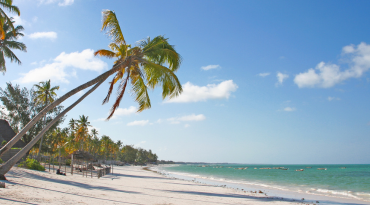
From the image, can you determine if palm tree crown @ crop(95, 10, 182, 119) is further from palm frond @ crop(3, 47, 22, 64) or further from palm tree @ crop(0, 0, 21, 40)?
palm frond @ crop(3, 47, 22, 64)

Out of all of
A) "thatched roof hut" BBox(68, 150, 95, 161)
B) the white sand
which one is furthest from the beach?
"thatched roof hut" BBox(68, 150, 95, 161)

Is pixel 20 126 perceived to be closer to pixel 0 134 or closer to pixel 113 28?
pixel 0 134

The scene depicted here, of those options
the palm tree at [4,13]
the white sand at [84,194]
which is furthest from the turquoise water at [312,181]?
the palm tree at [4,13]

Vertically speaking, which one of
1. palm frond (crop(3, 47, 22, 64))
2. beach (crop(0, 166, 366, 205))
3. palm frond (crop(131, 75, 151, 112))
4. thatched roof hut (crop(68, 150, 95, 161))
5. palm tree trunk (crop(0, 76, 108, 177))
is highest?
palm frond (crop(3, 47, 22, 64))

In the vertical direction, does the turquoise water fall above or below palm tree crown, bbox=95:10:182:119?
below

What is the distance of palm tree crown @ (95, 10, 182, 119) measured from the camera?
10.7 m

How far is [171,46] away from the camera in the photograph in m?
12.2

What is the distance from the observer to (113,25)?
35.6 feet

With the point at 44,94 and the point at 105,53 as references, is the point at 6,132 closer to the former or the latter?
the point at 44,94

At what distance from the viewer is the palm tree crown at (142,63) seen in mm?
10688

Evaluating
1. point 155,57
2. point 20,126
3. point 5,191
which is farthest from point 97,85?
point 20,126

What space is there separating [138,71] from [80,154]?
15.1 meters

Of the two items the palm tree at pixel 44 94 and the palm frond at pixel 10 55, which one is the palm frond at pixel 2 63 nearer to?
the palm frond at pixel 10 55

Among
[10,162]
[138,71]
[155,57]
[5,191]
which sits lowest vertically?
[5,191]
